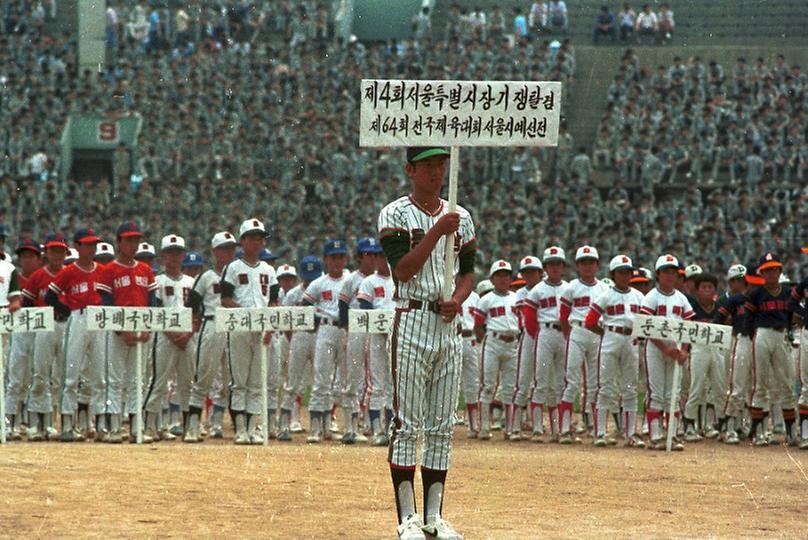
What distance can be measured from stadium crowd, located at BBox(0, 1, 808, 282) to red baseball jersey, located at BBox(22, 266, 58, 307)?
49.4 ft

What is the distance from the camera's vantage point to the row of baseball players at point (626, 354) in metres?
14.8

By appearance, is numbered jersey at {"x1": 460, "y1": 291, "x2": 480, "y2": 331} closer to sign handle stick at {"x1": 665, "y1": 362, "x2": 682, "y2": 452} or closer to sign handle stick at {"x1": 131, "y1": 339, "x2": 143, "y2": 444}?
sign handle stick at {"x1": 665, "y1": 362, "x2": 682, "y2": 452}

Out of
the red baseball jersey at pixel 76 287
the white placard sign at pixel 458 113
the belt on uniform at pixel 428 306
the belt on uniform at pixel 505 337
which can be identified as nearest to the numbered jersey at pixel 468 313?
the belt on uniform at pixel 505 337

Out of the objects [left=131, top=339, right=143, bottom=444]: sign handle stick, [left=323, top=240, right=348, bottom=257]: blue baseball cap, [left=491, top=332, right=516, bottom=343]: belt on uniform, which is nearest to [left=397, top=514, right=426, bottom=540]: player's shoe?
[left=131, top=339, right=143, bottom=444]: sign handle stick

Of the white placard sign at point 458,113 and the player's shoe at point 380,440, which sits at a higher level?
the white placard sign at point 458,113

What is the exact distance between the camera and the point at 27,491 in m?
9.47

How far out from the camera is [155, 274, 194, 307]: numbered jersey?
14.9 metres

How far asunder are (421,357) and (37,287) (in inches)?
307

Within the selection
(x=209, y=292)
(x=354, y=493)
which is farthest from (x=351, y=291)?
(x=354, y=493)

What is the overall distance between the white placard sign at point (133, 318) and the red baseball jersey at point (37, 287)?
4.40 feet

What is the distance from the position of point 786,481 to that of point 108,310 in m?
6.52

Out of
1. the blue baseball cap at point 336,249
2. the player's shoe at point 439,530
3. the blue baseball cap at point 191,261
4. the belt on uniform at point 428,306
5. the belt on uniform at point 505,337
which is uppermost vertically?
the blue baseball cap at point 336,249

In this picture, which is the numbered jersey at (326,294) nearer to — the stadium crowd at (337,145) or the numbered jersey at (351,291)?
the numbered jersey at (351,291)

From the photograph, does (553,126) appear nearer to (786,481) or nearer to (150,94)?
(786,481)
